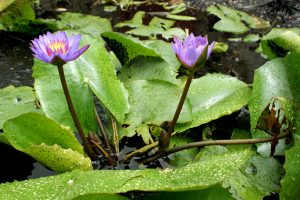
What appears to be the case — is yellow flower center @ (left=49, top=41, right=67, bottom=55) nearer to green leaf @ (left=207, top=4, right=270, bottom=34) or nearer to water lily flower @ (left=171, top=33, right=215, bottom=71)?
water lily flower @ (left=171, top=33, right=215, bottom=71)

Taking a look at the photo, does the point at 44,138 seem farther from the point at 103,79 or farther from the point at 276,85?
the point at 276,85

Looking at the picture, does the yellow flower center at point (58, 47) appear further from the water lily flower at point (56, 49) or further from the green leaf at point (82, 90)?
the green leaf at point (82, 90)

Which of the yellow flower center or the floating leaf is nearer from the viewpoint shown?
the yellow flower center

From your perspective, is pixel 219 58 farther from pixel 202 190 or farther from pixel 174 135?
pixel 202 190

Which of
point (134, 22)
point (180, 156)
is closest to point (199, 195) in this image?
point (180, 156)

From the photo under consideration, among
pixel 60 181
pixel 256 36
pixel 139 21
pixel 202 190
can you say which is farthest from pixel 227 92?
pixel 139 21

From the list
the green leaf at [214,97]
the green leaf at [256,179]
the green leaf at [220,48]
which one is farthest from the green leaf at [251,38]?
the green leaf at [256,179]

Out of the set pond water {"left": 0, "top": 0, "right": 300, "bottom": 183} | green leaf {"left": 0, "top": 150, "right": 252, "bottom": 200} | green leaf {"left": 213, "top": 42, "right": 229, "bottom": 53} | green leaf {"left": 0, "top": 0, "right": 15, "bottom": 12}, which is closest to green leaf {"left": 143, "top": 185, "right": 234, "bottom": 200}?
green leaf {"left": 0, "top": 150, "right": 252, "bottom": 200}
